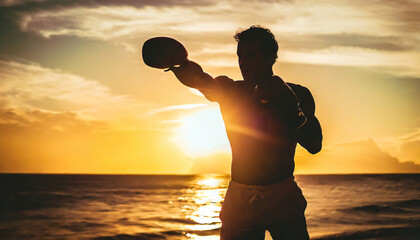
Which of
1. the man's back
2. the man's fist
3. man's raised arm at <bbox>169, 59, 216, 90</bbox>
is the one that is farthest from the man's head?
the man's fist

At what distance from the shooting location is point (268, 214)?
8.47 feet

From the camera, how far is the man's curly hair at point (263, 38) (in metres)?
2.57

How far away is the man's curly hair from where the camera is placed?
257 cm

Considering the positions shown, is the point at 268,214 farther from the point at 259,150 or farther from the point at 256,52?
the point at 256,52

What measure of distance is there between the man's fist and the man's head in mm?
448

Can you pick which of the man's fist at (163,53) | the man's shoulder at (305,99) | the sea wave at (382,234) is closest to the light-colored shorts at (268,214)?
the man's shoulder at (305,99)

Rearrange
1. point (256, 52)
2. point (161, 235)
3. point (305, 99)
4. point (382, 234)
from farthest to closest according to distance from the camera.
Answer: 1. point (161, 235)
2. point (382, 234)
3. point (305, 99)
4. point (256, 52)

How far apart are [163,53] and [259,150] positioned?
96cm

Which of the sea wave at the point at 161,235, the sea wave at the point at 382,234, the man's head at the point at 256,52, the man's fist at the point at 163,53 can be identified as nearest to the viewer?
the man's fist at the point at 163,53

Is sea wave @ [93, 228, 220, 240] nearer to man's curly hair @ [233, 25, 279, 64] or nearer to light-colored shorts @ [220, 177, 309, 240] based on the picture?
light-colored shorts @ [220, 177, 309, 240]

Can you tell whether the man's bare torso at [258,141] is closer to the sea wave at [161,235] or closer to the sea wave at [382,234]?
the sea wave at [382,234]

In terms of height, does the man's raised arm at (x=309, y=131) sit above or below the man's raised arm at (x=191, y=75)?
below

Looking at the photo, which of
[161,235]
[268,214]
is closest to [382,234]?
[161,235]

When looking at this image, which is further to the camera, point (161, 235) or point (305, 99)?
A: point (161, 235)
